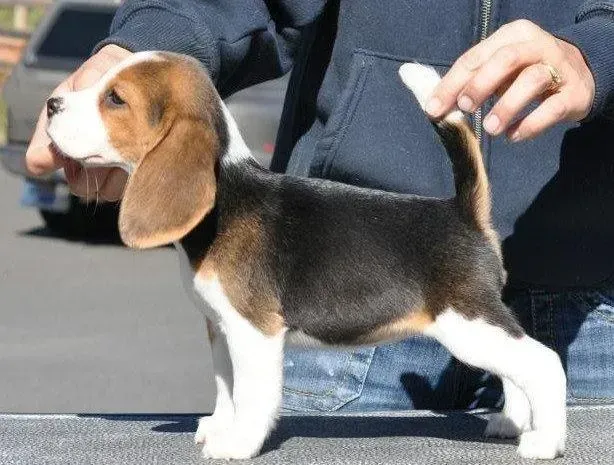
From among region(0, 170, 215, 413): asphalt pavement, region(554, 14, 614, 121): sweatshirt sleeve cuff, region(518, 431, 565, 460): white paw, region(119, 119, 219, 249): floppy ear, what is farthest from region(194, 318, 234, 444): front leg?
region(0, 170, 215, 413): asphalt pavement

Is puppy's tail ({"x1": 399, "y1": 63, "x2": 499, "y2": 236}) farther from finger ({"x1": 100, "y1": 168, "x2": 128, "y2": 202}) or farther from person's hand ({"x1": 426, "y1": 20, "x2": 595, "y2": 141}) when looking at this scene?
finger ({"x1": 100, "y1": 168, "x2": 128, "y2": 202})

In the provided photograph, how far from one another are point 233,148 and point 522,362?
64cm

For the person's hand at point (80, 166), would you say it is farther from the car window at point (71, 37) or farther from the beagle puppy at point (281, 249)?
the car window at point (71, 37)

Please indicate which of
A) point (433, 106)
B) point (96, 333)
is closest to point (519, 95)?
point (433, 106)

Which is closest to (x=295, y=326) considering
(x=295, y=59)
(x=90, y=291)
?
(x=295, y=59)

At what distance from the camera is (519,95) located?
2357 millimetres

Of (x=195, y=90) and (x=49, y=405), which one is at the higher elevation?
(x=195, y=90)

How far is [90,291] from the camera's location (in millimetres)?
9992

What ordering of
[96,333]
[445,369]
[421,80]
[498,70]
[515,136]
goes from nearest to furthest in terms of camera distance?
1. [498,70]
2. [515,136]
3. [421,80]
4. [445,369]
5. [96,333]

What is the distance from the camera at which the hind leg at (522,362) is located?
8.01 feet

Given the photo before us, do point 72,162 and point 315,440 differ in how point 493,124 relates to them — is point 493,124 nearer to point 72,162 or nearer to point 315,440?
point 315,440

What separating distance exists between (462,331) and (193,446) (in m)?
0.54

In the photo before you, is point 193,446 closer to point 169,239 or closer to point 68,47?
point 169,239

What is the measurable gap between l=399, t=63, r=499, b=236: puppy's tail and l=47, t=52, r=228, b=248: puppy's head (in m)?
0.36
